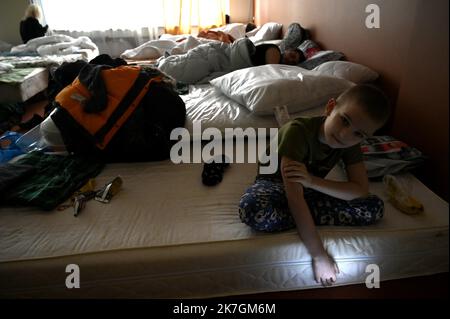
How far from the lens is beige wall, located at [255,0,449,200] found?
0.59m

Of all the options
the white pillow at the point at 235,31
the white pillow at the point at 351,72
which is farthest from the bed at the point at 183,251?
the white pillow at the point at 235,31

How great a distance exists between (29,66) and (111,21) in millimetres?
1688

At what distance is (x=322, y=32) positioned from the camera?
2045mm

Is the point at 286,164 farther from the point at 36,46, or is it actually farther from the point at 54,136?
the point at 36,46

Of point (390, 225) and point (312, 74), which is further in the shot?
point (312, 74)

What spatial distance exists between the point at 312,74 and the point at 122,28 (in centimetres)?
325

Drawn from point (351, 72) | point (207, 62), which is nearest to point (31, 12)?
point (207, 62)

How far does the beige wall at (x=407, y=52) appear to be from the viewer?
59cm

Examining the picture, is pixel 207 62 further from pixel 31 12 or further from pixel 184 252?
pixel 184 252

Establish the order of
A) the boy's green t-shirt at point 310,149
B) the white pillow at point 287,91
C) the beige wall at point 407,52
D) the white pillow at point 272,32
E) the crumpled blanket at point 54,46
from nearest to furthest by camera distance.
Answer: the beige wall at point 407,52, the boy's green t-shirt at point 310,149, the white pillow at point 287,91, the crumpled blanket at point 54,46, the white pillow at point 272,32

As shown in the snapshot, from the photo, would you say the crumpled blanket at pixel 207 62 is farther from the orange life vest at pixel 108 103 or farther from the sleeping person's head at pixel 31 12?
the sleeping person's head at pixel 31 12

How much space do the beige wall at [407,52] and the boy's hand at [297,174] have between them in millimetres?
289

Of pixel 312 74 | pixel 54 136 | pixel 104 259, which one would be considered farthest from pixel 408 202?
pixel 54 136

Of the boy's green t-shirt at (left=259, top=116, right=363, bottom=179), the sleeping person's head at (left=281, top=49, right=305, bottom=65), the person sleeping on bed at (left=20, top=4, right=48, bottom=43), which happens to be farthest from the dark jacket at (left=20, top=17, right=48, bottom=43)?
the boy's green t-shirt at (left=259, top=116, right=363, bottom=179)
